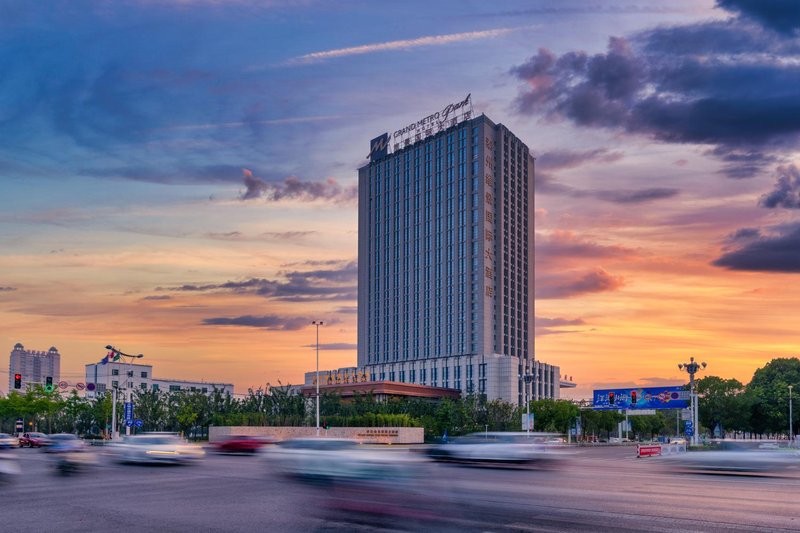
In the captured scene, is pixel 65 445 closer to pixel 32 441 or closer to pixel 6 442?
pixel 6 442

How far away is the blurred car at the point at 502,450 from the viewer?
1447 inches

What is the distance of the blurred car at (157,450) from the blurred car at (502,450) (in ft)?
42.2

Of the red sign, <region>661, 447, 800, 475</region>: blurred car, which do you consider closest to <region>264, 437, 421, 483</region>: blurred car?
<region>661, 447, 800, 475</region>: blurred car

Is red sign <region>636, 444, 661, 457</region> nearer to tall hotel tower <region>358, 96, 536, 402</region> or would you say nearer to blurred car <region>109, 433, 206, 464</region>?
blurred car <region>109, 433, 206, 464</region>

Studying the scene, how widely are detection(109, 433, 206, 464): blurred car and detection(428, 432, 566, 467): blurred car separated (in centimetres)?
1285

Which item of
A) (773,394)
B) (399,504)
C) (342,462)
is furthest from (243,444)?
(773,394)

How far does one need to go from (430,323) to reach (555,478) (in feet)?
Result: 429

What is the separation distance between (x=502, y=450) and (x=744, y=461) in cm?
1065

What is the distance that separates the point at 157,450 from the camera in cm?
3528

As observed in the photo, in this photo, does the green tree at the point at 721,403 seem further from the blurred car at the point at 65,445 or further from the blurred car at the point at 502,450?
the blurred car at the point at 65,445

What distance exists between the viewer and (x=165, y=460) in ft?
115

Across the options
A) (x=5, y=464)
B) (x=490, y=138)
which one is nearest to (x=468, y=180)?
(x=490, y=138)

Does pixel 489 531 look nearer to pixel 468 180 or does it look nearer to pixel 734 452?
pixel 734 452

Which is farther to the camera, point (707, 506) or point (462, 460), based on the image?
point (462, 460)
